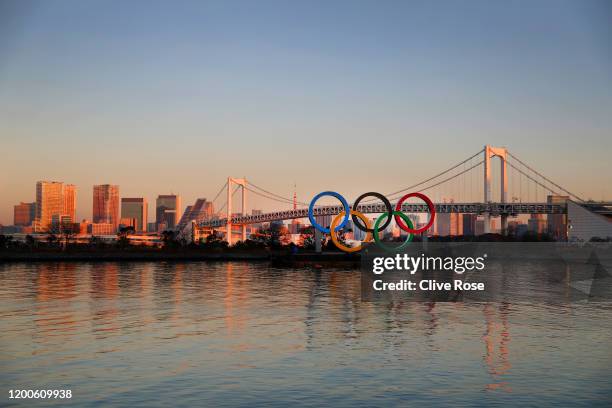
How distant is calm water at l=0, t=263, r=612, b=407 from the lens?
46.3ft

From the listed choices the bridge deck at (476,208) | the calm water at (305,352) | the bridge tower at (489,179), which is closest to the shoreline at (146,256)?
the bridge deck at (476,208)

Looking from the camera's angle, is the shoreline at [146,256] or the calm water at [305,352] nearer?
the calm water at [305,352]

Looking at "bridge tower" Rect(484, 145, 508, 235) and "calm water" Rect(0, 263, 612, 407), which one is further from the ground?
"bridge tower" Rect(484, 145, 508, 235)

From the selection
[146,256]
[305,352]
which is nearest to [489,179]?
[146,256]

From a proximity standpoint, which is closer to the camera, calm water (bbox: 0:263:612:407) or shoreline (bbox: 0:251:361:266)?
calm water (bbox: 0:263:612:407)

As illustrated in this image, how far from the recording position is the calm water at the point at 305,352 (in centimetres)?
1411

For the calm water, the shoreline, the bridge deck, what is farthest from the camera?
the bridge deck

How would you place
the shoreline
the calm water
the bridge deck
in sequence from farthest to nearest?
the bridge deck < the shoreline < the calm water

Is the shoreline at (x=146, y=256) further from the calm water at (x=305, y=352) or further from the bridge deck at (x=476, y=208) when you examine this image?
the calm water at (x=305, y=352)

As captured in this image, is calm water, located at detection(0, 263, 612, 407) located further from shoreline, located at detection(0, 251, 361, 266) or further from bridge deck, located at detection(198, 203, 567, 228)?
bridge deck, located at detection(198, 203, 567, 228)

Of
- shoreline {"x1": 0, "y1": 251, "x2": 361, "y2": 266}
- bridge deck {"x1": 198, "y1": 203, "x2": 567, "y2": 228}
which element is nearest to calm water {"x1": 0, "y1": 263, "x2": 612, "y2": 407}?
shoreline {"x1": 0, "y1": 251, "x2": 361, "y2": 266}

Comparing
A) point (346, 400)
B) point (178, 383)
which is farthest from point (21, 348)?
point (346, 400)

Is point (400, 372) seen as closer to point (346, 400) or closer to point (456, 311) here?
point (346, 400)

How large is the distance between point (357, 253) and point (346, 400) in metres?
77.0
